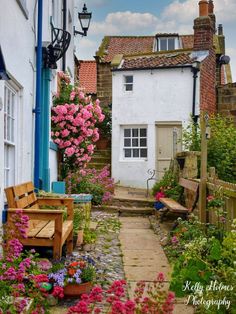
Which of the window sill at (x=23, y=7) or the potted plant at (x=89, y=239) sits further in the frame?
the potted plant at (x=89, y=239)

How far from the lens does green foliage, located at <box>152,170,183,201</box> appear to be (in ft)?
36.0

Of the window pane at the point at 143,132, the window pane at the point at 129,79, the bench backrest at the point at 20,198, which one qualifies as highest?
the window pane at the point at 129,79

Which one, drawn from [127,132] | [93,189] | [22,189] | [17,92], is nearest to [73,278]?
[22,189]

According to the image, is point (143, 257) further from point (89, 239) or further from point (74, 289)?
point (74, 289)

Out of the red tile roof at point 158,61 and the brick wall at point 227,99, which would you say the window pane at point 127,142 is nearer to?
the red tile roof at point 158,61

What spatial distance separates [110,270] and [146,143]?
11.3 metres

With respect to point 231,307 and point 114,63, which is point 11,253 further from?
point 114,63

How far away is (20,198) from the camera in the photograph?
243 inches

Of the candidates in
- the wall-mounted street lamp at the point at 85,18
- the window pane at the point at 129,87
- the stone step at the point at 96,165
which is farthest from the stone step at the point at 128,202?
the window pane at the point at 129,87

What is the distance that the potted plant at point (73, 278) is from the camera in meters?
4.55

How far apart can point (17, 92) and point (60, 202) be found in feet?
5.94


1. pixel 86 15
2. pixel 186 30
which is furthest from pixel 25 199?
pixel 186 30

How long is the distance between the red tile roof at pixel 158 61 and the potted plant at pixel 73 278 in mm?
12875

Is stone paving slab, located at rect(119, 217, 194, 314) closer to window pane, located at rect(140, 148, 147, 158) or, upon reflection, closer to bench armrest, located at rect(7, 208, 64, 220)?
bench armrest, located at rect(7, 208, 64, 220)
